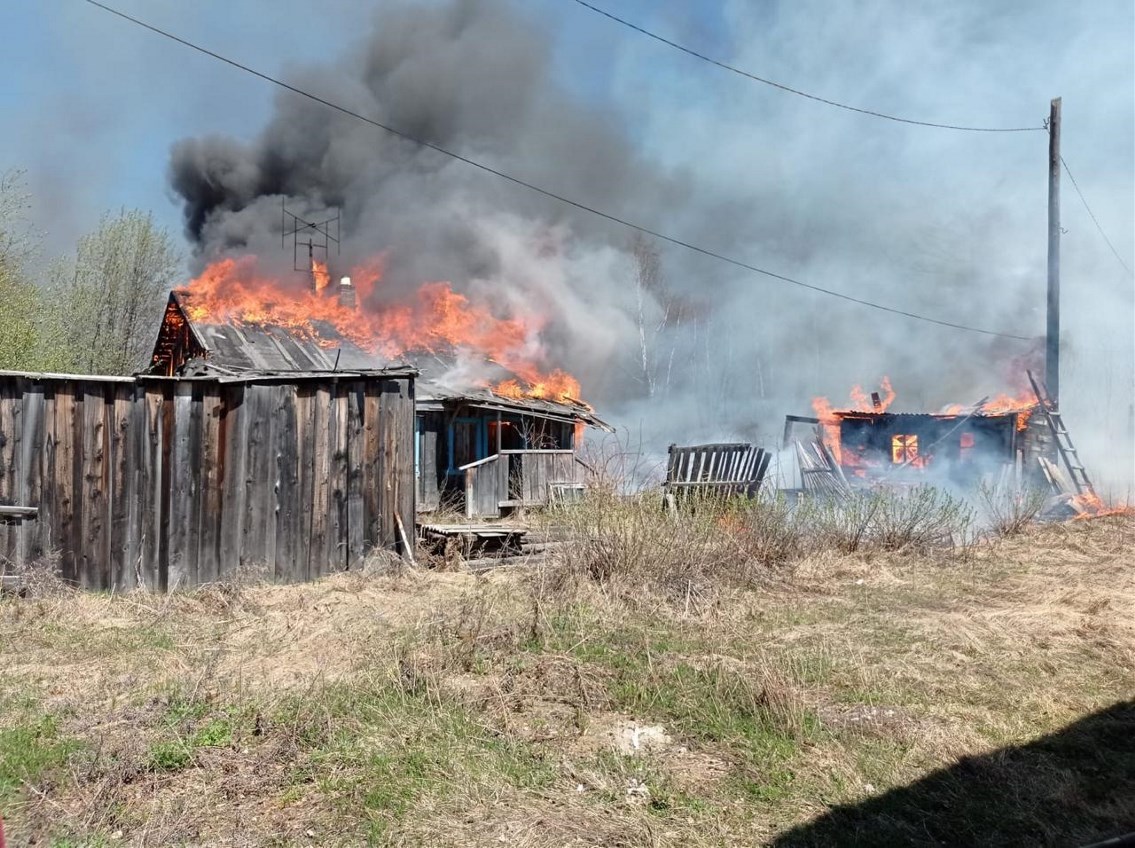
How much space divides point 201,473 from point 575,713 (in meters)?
5.00

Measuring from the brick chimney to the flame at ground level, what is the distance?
0.26 feet

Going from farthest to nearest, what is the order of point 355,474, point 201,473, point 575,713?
1. point 355,474
2. point 201,473
3. point 575,713

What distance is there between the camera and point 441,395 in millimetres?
16047

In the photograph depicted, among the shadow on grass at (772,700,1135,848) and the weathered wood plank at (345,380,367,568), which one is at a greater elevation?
the weathered wood plank at (345,380,367,568)

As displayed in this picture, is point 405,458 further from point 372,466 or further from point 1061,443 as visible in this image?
point 1061,443

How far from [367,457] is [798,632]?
4.80 metres

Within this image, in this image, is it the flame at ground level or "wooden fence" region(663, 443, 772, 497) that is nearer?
"wooden fence" region(663, 443, 772, 497)

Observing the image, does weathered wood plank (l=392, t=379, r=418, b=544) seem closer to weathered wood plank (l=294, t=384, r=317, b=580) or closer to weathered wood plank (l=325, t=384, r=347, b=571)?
weathered wood plank (l=325, t=384, r=347, b=571)

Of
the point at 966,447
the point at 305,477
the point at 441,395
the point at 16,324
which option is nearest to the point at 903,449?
the point at 966,447

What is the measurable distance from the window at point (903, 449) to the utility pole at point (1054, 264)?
3.12 metres

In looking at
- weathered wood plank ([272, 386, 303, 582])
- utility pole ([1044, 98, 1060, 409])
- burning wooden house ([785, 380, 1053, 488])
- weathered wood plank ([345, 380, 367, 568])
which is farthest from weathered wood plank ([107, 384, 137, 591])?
utility pole ([1044, 98, 1060, 409])

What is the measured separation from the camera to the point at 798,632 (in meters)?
6.48

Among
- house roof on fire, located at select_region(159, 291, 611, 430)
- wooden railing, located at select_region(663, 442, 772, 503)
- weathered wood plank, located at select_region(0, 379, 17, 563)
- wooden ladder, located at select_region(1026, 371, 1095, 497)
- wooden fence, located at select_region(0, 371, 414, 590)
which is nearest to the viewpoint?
weathered wood plank, located at select_region(0, 379, 17, 563)

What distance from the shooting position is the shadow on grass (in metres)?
3.33
